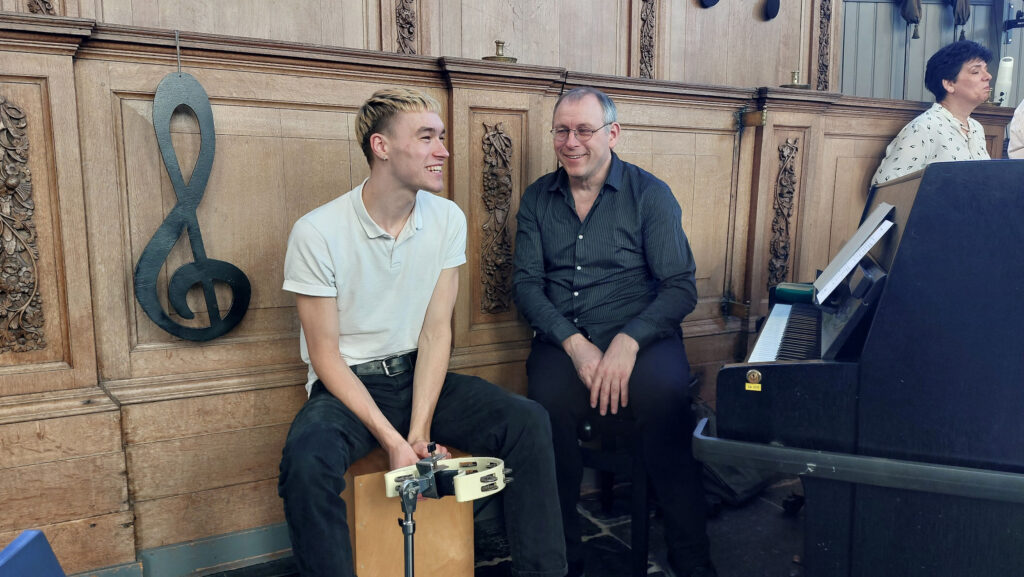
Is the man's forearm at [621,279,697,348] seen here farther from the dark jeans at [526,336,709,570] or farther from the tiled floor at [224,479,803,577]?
the tiled floor at [224,479,803,577]

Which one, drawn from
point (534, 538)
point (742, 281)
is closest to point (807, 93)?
point (742, 281)

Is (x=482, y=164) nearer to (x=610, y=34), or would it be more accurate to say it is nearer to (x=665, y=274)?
(x=665, y=274)

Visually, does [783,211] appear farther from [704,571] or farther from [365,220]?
[365,220]

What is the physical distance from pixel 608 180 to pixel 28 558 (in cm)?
186

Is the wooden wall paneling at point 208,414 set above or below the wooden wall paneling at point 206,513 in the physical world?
above

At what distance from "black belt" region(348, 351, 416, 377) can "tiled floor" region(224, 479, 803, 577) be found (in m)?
0.69

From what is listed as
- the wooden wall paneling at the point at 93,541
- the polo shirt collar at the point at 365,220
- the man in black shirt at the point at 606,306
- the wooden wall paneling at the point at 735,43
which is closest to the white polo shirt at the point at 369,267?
the polo shirt collar at the point at 365,220

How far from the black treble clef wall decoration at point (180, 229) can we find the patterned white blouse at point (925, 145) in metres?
2.52

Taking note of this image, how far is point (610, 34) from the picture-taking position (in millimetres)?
2938

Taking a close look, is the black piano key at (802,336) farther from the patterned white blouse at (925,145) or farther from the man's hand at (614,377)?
the patterned white blouse at (925,145)

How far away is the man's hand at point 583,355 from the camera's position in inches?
81.0

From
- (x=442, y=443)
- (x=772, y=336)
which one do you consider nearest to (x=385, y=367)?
(x=442, y=443)

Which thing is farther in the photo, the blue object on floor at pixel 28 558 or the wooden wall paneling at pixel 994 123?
the wooden wall paneling at pixel 994 123

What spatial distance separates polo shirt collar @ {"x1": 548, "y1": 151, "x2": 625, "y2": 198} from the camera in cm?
228
